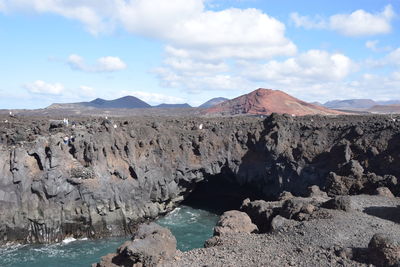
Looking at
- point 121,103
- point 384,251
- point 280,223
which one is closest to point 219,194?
point 280,223

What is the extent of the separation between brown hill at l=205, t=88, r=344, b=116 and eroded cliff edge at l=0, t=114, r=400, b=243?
41337 mm

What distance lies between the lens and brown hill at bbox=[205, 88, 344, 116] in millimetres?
91062

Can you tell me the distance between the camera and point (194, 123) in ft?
164

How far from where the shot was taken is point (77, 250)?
3206cm

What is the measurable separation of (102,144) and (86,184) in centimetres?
469

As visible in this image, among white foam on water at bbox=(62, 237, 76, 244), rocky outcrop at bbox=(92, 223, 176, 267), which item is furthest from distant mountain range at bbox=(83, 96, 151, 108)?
rocky outcrop at bbox=(92, 223, 176, 267)

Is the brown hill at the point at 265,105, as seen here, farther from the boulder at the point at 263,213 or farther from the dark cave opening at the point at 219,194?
the boulder at the point at 263,213

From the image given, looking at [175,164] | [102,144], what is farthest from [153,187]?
[102,144]

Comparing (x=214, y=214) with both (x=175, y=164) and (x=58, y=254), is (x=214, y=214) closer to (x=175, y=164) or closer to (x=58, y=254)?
(x=175, y=164)

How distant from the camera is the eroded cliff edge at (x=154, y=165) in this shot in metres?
33.4

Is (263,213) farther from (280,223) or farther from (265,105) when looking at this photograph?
(265,105)

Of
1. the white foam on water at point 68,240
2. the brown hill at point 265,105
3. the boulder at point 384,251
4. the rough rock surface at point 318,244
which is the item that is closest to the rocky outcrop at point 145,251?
the rough rock surface at point 318,244

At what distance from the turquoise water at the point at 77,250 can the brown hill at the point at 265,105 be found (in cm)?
5444

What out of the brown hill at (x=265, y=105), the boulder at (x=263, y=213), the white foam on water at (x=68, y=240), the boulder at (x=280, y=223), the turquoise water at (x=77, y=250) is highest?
the brown hill at (x=265, y=105)
